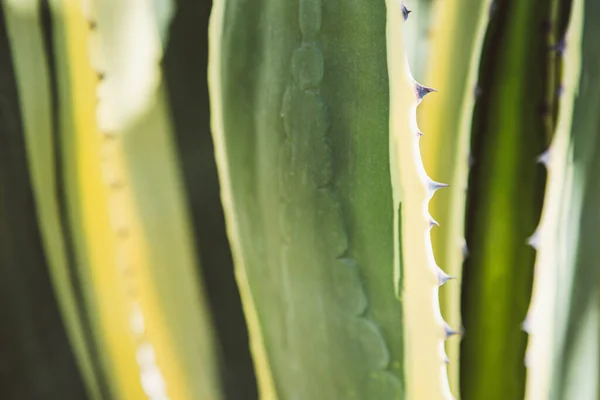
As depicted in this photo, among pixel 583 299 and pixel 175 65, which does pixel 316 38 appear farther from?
pixel 583 299

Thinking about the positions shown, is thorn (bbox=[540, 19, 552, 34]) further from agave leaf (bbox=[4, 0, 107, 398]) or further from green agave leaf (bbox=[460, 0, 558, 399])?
agave leaf (bbox=[4, 0, 107, 398])

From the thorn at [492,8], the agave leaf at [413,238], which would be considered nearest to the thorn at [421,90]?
the agave leaf at [413,238]

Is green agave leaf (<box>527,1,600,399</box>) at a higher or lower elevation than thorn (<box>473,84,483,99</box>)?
lower

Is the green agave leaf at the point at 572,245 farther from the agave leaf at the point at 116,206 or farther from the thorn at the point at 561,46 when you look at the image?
the agave leaf at the point at 116,206

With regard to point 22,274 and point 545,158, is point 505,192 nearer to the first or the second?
point 545,158

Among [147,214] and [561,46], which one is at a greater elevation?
[561,46]

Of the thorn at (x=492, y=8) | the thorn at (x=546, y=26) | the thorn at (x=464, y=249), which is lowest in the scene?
the thorn at (x=464, y=249)

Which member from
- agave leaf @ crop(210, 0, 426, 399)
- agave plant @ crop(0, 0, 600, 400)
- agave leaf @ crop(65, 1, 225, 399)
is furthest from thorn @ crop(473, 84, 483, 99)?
agave leaf @ crop(65, 1, 225, 399)

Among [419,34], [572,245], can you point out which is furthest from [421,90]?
[572,245]
